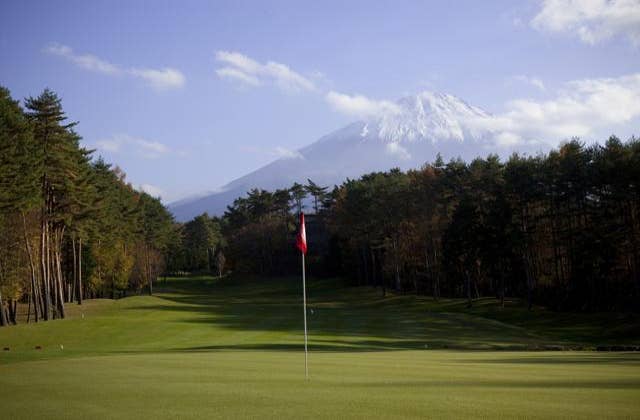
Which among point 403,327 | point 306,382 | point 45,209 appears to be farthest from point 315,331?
point 306,382

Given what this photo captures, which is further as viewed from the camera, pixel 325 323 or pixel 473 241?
pixel 473 241

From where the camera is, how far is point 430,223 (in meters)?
70.5

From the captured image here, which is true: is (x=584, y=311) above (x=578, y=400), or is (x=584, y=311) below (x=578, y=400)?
below

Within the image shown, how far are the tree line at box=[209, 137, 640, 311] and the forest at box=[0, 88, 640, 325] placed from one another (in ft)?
0.49

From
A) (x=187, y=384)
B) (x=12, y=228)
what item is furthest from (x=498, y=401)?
(x=12, y=228)

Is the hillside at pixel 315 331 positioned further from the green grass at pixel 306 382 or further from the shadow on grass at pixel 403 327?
the green grass at pixel 306 382

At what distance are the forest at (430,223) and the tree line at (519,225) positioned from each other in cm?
15

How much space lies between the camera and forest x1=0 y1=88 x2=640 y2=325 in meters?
48.9

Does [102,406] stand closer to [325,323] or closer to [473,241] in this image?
[325,323]

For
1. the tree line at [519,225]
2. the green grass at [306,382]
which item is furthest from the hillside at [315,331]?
the tree line at [519,225]

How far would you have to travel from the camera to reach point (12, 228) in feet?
166

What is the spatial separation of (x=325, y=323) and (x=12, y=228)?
2819cm

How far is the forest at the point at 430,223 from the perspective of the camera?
48.9 metres

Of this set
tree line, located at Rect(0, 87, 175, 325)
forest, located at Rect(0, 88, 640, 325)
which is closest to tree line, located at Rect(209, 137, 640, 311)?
forest, located at Rect(0, 88, 640, 325)
